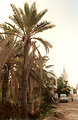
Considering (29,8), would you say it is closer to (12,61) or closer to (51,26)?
(51,26)

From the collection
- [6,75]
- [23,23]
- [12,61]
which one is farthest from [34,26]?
[6,75]

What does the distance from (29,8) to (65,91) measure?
154 ft

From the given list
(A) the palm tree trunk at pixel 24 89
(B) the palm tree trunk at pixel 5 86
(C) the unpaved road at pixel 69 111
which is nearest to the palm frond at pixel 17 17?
(A) the palm tree trunk at pixel 24 89

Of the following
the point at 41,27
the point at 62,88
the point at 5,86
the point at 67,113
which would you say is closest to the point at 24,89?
the point at 41,27

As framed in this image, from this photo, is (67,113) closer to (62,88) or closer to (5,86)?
(5,86)

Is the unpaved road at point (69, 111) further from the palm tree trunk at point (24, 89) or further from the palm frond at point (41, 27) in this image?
the palm frond at point (41, 27)

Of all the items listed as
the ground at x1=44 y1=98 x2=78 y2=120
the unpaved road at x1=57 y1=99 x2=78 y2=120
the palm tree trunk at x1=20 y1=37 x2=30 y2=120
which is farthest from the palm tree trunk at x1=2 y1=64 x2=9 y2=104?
the palm tree trunk at x1=20 y1=37 x2=30 y2=120

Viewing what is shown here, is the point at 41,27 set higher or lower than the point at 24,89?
higher

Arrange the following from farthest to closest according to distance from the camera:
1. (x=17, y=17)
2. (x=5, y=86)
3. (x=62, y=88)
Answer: (x=62, y=88), (x=5, y=86), (x=17, y=17)

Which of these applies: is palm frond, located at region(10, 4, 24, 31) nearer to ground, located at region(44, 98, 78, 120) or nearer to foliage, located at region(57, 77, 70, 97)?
ground, located at region(44, 98, 78, 120)

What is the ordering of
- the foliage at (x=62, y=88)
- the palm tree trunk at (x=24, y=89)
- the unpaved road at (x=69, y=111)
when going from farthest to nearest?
1. the foliage at (x=62, y=88)
2. the unpaved road at (x=69, y=111)
3. the palm tree trunk at (x=24, y=89)

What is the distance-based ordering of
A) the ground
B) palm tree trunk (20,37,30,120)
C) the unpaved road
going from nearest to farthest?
palm tree trunk (20,37,30,120), the ground, the unpaved road

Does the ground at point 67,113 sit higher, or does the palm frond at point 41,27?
the palm frond at point 41,27

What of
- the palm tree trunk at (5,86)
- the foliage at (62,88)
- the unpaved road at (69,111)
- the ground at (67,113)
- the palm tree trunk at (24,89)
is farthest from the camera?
the foliage at (62,88)
